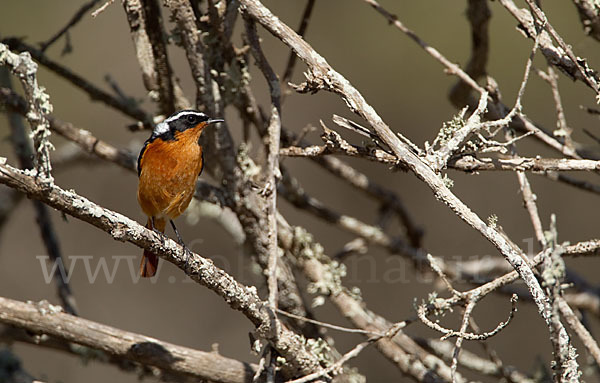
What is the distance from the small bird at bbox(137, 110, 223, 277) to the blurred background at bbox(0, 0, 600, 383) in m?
2.12

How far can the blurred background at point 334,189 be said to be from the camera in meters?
5.79

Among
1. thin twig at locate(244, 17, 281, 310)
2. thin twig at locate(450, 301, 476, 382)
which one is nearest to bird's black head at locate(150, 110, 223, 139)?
thin twig at locate(244, 17, 281, 310)

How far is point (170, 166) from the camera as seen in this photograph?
136 inches

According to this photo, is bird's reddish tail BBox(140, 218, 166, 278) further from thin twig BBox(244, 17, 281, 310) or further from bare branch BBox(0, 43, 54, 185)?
bare branch BBox(0, 43, 54, 185)

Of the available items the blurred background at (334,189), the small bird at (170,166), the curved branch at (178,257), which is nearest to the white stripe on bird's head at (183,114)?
the small bird at (170,166)

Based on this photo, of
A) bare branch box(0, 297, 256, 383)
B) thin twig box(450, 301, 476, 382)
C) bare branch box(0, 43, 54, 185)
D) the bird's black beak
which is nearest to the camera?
bare branch box(0, 43, 54, 185)

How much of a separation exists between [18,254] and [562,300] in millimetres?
4944

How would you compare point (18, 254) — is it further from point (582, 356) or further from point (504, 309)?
point (582, 356)

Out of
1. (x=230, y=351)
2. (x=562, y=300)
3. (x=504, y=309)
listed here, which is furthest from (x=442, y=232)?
(x=562, y=300)

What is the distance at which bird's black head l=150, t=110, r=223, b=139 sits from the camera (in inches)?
127

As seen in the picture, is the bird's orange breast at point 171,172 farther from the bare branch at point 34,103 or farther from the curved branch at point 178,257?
the bare branch at point 34,103

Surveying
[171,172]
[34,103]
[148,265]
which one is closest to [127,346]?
[148,265]

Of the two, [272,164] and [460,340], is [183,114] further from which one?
[460,340]

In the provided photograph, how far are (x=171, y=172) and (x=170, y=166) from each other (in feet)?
0.14
